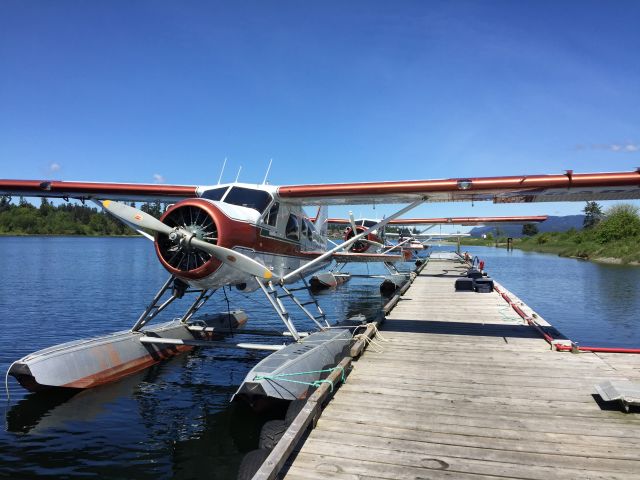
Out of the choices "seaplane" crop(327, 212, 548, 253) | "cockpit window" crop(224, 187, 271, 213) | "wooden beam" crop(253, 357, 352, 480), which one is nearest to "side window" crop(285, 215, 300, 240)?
"cockpit window" crop(224, 187, 271, 213)

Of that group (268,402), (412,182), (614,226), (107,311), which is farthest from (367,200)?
(614,226)

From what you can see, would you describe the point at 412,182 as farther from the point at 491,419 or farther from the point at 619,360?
the point at 491,419

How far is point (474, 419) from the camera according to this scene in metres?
4.35

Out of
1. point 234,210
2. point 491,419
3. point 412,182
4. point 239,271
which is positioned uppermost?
point 412,182

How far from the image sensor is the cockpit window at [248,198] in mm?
7539

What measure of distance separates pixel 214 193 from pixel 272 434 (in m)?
4.27

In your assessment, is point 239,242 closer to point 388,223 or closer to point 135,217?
point 135,217

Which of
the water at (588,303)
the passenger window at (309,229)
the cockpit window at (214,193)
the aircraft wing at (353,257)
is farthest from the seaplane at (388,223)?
the cockpit window at (214,193)

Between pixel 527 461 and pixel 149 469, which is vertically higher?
pixel 527 461

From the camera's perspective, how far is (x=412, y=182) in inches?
323

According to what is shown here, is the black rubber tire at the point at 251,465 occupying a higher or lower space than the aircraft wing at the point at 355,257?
lower

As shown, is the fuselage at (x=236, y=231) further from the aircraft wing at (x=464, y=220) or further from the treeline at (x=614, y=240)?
the treeline at (x=614, y=240)

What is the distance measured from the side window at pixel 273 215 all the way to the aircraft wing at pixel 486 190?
20cm

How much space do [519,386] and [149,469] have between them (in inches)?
161
